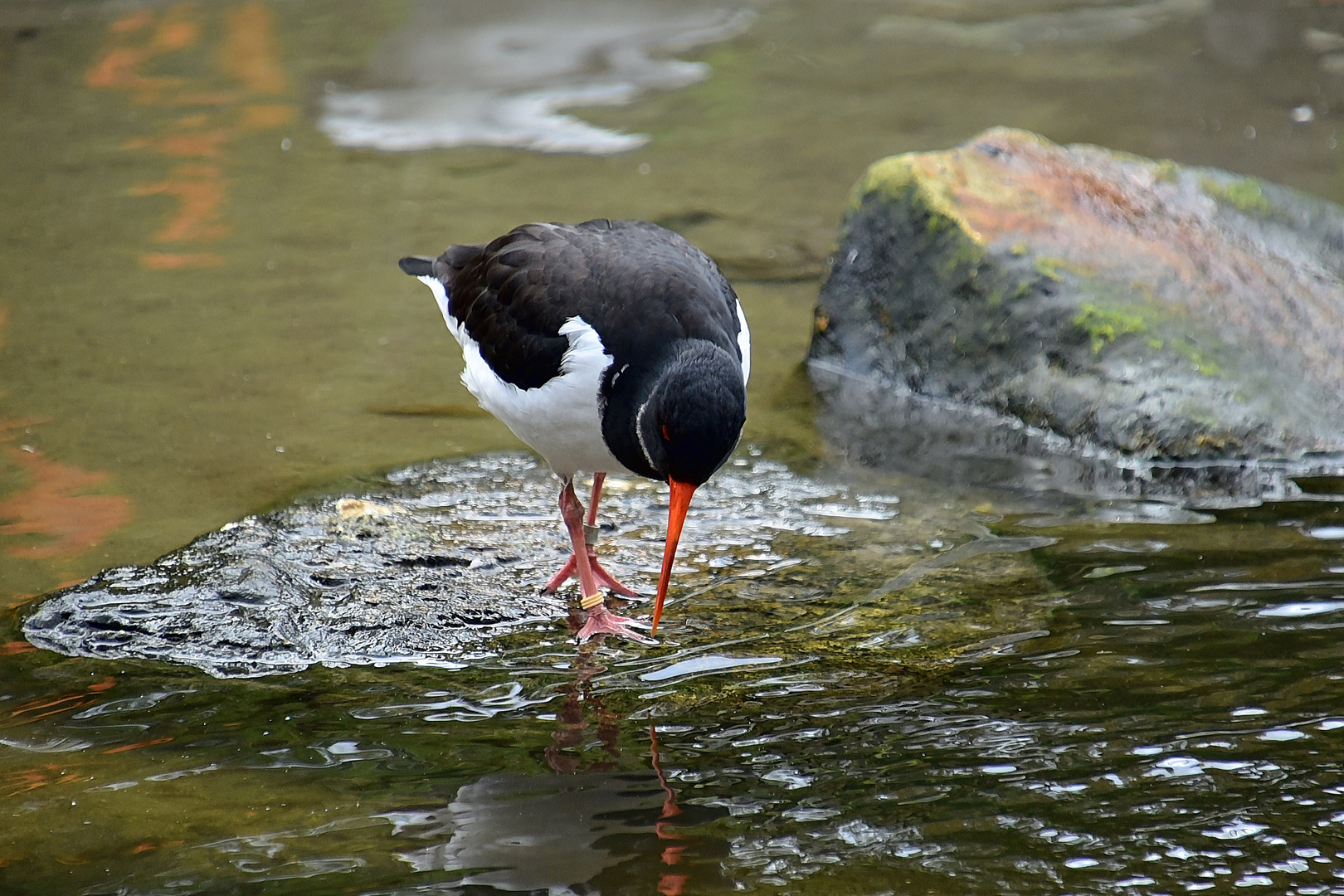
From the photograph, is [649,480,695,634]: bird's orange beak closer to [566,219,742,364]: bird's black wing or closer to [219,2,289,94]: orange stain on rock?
[566,219,742,364]: bird's black wing

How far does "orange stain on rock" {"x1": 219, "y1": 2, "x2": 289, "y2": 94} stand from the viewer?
34.1 ft

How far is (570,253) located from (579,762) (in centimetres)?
181

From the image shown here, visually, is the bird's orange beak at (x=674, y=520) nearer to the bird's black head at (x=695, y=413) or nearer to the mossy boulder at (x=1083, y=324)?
the bird's black head at (x=695, y=413)

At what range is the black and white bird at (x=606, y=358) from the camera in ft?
12.3

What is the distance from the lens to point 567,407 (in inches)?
164

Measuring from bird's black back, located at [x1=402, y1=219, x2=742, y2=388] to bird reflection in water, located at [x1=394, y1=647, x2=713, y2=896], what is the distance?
1.26 m

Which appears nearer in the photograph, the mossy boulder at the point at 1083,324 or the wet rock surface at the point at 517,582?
the wet rock surface at the point at 517,582

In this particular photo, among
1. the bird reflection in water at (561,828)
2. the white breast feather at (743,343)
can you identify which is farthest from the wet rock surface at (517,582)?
the white breast feather at (743,343)

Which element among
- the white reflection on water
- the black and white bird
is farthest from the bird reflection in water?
the white reflection on water

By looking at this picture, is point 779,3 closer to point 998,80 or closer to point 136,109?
point 998,80

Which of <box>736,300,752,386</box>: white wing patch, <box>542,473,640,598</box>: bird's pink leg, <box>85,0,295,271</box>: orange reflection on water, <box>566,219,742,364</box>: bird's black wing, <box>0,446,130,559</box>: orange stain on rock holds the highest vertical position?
<box>85,0,295,271</box>: orange reflection on water

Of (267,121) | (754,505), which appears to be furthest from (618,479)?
(267,121)

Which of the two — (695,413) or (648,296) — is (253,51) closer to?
(648,296)

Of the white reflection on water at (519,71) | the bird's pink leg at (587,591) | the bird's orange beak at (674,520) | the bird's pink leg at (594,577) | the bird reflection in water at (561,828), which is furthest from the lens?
the white reflection on water at (519,71)
